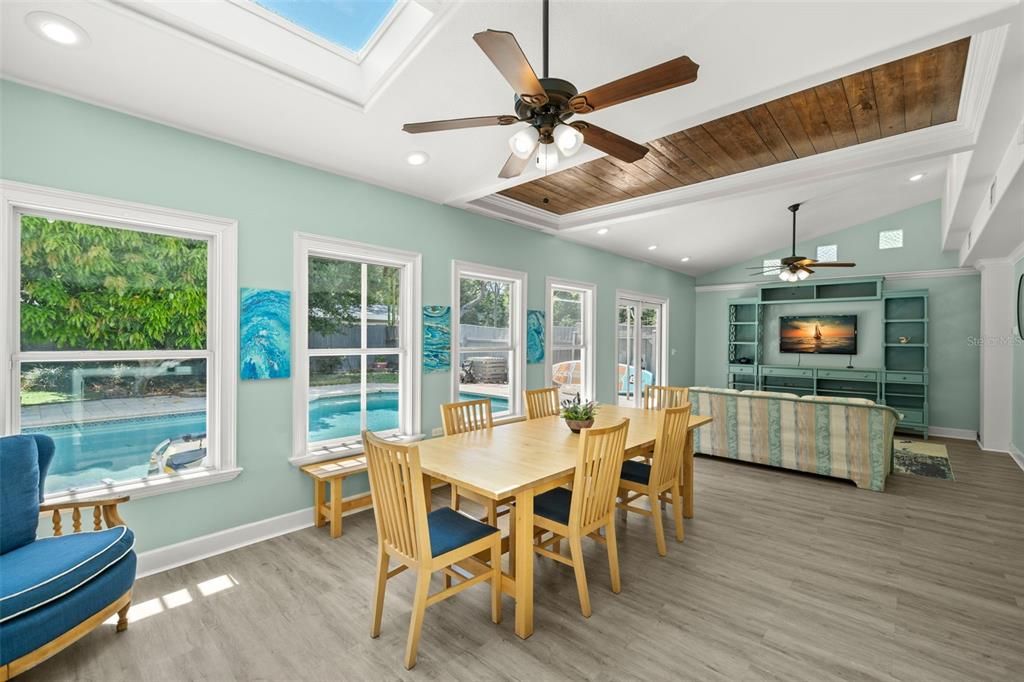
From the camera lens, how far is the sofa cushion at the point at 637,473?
319cm

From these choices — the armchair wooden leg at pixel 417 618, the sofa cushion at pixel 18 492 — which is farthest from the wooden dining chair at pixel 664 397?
the sofa cushion at pixel 18 492

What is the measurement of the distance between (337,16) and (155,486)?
2.92m

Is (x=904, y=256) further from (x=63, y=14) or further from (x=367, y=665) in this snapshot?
(x=63, y=14)

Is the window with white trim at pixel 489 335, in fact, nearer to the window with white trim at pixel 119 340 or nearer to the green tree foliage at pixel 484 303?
the green tree foliage at pixel 484 303

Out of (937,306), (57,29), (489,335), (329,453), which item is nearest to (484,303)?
(489,335)

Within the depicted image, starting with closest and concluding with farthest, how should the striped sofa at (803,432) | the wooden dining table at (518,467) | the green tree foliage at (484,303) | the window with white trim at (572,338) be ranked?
the wooden dining table at (518,467) → the striped sofa at (803,432) → the green tree foliage at (484,303) → the window with white trim at (572,338)

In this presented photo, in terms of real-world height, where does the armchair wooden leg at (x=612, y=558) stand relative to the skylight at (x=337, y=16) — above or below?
below

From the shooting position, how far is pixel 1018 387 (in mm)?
5484

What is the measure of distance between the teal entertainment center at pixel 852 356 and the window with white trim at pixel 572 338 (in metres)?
3.90

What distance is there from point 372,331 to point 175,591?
2176 millimetres

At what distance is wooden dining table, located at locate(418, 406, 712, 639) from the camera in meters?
2.19

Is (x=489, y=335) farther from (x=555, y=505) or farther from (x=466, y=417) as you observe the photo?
(x=555, y=505)

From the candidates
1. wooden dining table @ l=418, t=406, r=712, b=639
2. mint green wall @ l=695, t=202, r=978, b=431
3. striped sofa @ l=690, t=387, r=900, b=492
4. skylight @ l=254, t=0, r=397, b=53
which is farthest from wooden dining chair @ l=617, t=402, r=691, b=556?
mint green wall @ l=695, t=202, r=978, b=431

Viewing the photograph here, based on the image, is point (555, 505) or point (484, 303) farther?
point (484, 303)
